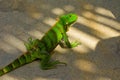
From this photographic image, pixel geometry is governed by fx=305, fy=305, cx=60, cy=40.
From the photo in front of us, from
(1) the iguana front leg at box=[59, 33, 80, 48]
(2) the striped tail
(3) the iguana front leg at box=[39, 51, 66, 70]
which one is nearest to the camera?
(2) the striped tail

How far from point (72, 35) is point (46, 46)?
0.42m

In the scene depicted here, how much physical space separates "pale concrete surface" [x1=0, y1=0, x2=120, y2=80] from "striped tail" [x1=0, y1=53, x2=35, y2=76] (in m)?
0.04

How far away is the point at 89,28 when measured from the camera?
10.3 feet

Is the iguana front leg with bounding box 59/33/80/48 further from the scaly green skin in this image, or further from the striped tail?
the striped tail

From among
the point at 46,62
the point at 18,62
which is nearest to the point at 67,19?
the point at 46,62

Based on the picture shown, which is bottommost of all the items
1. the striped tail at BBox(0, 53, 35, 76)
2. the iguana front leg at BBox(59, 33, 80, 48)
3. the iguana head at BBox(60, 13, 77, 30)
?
the striped tail at BBox(0, 53, 35, 76)

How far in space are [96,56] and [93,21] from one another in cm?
59

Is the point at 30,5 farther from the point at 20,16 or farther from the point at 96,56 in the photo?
the point at 96,56

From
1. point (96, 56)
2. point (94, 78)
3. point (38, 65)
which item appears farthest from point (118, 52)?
point (38, 65)

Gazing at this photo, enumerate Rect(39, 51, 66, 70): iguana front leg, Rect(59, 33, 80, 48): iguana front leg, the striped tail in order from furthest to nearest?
Rect(59, 33, 80, 48): iguana front leg → Rect(39, 51, 66, 70): iguana front leg → the striped tail

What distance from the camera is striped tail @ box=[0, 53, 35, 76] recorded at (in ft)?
8.10

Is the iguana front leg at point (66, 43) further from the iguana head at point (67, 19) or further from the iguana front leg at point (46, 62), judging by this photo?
the iguana front leg at point (46, 62)

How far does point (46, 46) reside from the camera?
2.70 m

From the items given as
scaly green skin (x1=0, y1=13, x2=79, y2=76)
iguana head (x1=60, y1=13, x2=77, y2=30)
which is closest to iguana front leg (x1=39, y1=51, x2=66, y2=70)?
scaly green skin (x1=0, y1=13, x2=79, y2=76)
